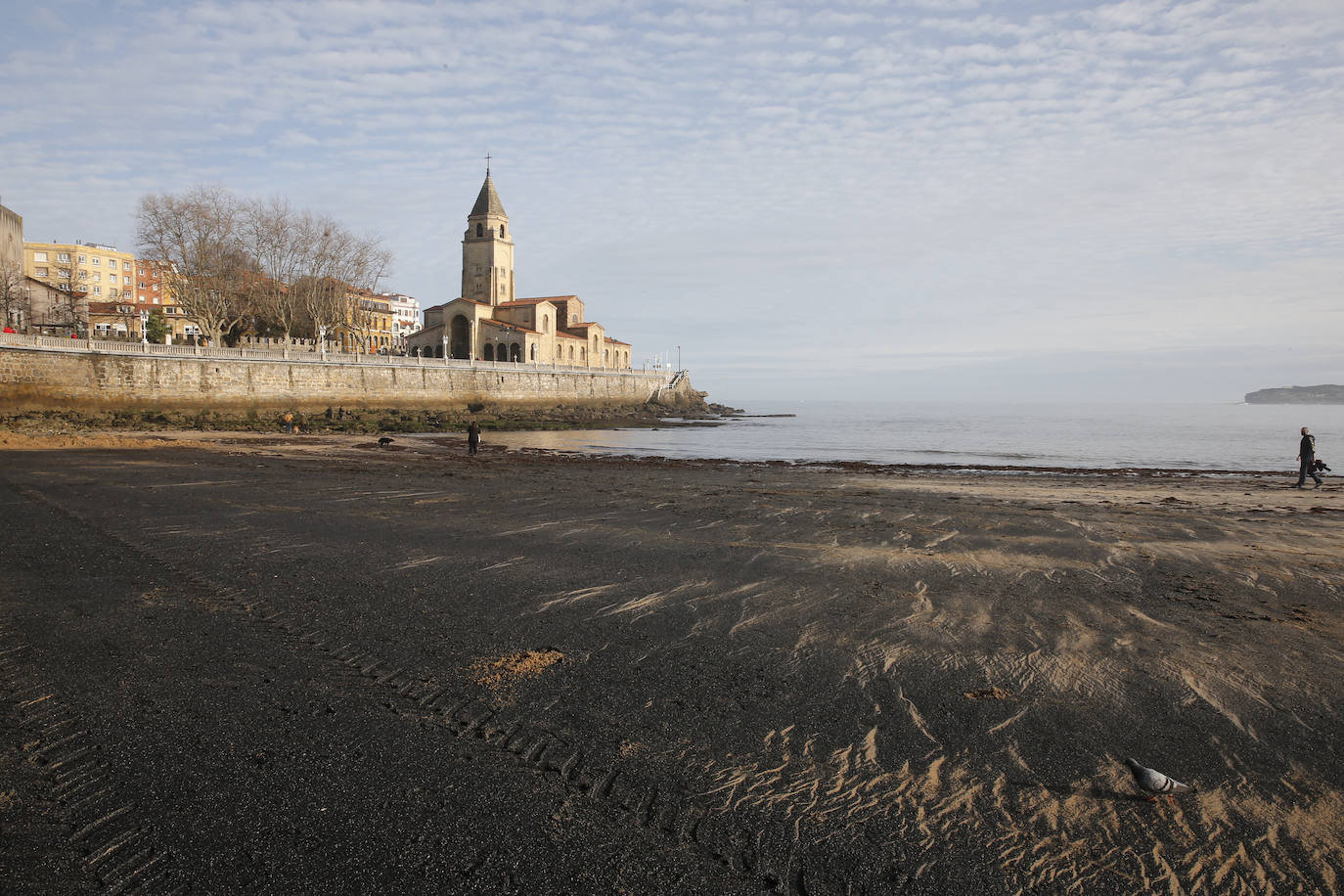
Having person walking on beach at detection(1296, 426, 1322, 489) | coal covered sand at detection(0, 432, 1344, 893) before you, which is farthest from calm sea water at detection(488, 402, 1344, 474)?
coal covered sand at detection(0, 432, 1344, 893)

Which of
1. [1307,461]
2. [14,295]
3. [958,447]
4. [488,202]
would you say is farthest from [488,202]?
[1307,461]

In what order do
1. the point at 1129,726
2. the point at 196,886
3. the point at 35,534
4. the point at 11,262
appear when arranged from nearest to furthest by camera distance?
the point at 196,886 < the point at 1129,726 < the point at 35,534 < the point at 11,262

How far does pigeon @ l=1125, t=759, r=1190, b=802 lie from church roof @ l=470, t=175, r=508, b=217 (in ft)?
259

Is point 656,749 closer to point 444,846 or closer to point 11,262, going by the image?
point 444,846

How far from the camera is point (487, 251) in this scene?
246ft

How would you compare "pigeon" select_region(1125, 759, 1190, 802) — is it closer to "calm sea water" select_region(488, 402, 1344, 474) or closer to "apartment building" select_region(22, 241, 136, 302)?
"calm sea water" select_region(488, 402, 1344, 474)

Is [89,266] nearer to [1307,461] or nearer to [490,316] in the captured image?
[490,316]

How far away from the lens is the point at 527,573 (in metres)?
8.23

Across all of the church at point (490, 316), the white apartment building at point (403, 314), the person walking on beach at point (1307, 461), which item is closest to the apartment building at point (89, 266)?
the white apartment building at point (403, 314)

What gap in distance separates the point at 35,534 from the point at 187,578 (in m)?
3.68

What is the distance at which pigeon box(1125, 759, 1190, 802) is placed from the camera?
386cm

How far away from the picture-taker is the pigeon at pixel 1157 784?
3.86 meters

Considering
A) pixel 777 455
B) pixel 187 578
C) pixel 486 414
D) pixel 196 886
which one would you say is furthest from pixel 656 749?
pixel 486 414

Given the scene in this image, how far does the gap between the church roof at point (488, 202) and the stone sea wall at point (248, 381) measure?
66.2ft
